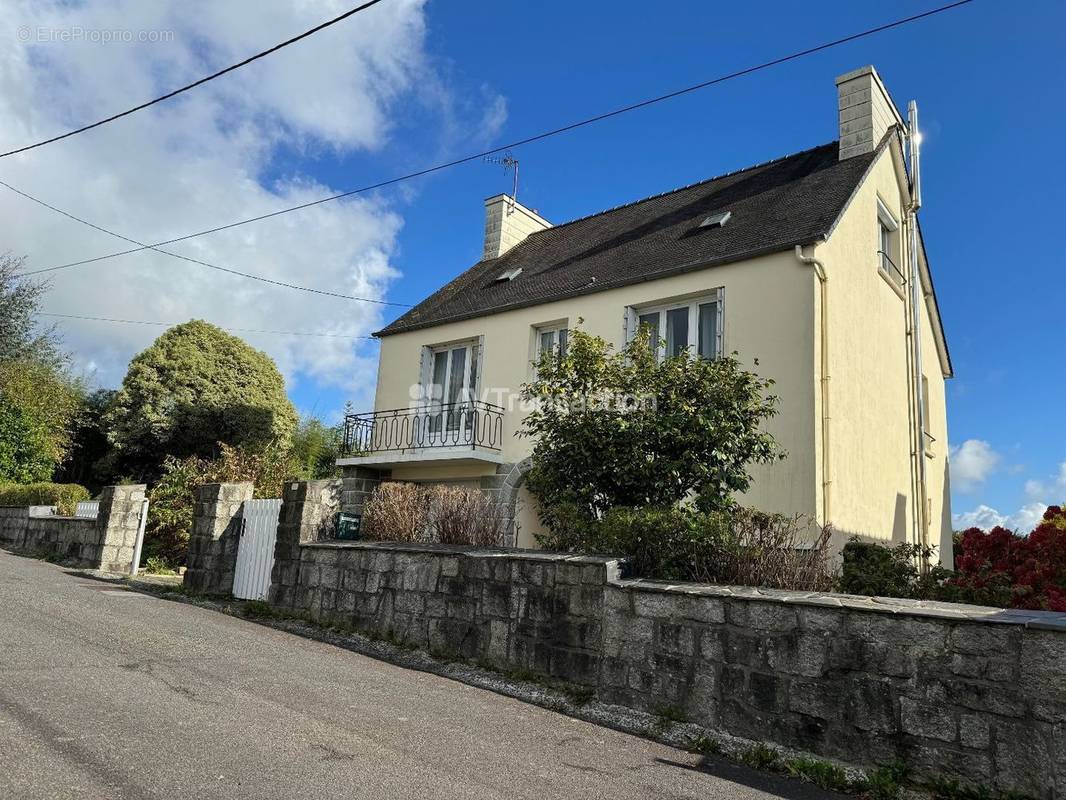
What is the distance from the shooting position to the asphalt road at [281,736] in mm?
3406

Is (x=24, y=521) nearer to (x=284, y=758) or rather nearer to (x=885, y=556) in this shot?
(x=284, y=758)

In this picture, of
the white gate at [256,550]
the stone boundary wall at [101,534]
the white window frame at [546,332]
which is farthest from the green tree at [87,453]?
the white window frame at [546,332]

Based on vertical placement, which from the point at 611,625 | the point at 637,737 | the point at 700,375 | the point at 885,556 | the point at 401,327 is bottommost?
the point at 637,737

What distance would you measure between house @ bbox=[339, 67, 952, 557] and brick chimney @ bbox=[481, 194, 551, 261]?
0.87 meters

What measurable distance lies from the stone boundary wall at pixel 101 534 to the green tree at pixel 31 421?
14.9 ft

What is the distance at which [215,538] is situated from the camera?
9.97m

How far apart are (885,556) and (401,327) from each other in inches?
410

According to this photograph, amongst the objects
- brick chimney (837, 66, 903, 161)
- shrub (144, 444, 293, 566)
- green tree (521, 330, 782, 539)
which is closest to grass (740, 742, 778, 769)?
green tree (521, 330, 782, 539)

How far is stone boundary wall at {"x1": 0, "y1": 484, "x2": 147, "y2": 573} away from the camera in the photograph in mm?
12266

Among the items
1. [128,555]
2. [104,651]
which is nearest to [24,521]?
[128,555]

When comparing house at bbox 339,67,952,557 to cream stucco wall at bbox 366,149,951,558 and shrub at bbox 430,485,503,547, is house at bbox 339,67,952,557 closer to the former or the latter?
cream stucco wall at bbox 366,149,951,558

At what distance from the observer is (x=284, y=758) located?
3.73m

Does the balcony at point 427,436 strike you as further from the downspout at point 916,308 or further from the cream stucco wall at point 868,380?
the downspout at point 916,308

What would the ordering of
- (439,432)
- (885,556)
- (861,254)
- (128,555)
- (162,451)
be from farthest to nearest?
(162,451), (439,432), (128,555), (861,254), (885,556)
